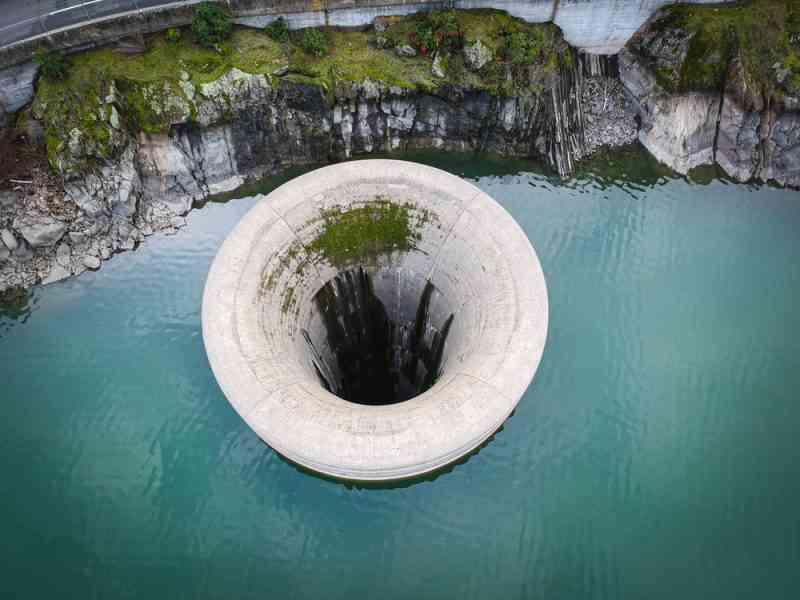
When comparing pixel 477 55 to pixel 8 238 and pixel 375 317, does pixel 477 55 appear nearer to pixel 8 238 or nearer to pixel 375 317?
pixel 375 317

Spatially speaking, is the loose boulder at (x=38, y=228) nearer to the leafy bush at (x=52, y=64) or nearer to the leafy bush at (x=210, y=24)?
the leafy bush at (x=52, y=64)

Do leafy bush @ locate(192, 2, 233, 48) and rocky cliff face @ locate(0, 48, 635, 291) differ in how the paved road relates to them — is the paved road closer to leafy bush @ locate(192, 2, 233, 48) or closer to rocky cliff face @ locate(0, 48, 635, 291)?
leafy bush @ locate(192, 2, 233, 48)

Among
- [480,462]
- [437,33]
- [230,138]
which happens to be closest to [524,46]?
[437,33]

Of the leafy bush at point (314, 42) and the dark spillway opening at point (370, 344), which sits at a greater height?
the leafy bush at point (314, 42)

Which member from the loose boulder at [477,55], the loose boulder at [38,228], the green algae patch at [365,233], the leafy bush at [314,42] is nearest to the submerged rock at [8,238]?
the loose boulder at [38,228]

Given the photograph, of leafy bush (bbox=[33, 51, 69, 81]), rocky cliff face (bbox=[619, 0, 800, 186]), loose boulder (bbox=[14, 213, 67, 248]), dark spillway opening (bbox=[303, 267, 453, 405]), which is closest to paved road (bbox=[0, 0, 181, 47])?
leafy bush (bbox=[33, 51, 69, 81])
